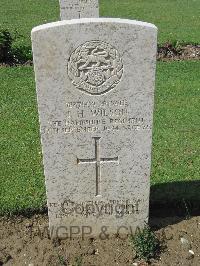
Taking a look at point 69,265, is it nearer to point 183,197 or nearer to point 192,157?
point 183,197

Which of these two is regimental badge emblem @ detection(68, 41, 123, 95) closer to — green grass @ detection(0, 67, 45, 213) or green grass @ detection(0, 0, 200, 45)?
green grass @ detection(0, 67, 45, 213)

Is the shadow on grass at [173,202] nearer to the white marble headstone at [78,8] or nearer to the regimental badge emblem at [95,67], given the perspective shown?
the regimental badge emblem at [95,67]

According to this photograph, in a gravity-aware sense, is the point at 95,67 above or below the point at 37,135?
above

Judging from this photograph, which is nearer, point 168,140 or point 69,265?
point 69,265

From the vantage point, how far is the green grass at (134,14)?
541 inches

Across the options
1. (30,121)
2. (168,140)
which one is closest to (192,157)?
(168,140)

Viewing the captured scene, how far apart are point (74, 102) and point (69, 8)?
7.18m

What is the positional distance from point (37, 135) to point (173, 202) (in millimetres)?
2752

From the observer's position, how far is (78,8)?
1064 cm

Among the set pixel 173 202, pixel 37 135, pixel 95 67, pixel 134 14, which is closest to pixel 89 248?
pixel 173 202

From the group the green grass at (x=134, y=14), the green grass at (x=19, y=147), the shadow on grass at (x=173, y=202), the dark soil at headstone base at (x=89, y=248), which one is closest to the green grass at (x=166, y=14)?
the green grass at (x=134, y=14)

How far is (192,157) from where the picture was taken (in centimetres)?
655

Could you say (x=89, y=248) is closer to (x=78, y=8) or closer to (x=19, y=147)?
(x=19, y=147)

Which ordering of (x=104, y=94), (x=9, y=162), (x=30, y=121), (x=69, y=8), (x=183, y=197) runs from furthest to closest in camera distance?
(x=69, y=8)
(x=30, y=121)
(x=9, y=162)
(x=183, y=197)
(x=104, y=94)
